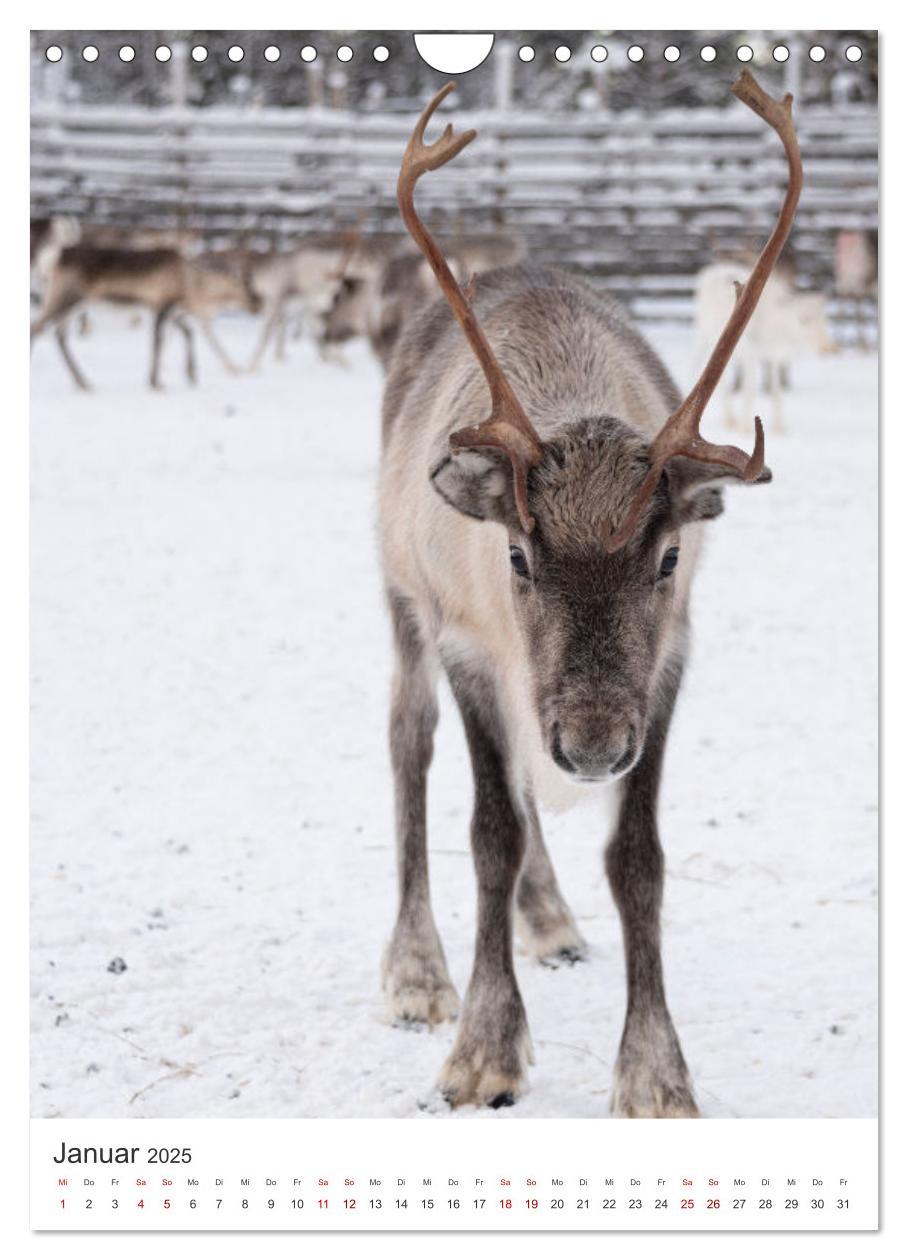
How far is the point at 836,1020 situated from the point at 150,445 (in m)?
7.79

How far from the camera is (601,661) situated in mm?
2881

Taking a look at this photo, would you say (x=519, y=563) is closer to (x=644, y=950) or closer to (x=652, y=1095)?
(x=644, y=950)

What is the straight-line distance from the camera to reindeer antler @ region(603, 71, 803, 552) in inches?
113

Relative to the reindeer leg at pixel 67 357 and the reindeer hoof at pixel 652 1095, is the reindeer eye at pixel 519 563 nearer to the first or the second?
the reindeer hoof at pixel 652 1095

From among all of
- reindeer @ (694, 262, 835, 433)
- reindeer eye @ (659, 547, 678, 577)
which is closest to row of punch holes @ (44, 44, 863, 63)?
reindeer eye @ (659, 547, 678, 577)

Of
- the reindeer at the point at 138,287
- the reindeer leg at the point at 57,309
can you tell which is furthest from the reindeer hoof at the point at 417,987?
the reindeer at the point at 138,287

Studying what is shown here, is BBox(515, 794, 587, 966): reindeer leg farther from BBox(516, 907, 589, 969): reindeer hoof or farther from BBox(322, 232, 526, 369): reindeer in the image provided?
BBox(322, 232, 526, 369): reindeer

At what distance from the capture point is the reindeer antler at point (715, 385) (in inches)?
113

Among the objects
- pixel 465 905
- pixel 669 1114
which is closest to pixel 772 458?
pixel 465 905

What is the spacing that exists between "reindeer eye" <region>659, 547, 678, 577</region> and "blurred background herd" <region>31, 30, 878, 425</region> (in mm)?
1541

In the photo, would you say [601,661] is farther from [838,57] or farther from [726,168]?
[726,168]

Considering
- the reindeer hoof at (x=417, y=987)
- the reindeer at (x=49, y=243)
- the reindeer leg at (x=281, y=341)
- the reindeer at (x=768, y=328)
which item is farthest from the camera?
the reindeer leg at (x=281, y=341)
